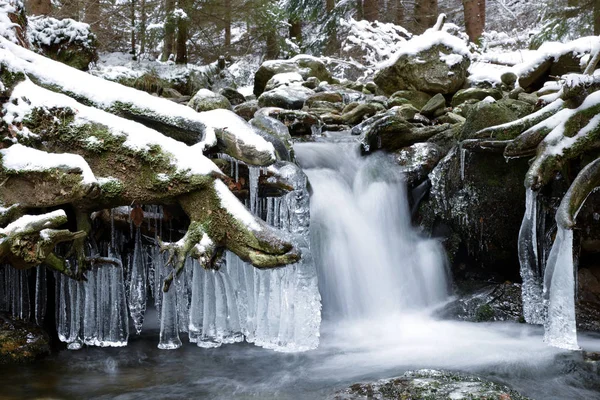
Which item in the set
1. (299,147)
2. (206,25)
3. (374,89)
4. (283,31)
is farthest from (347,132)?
(283,31)

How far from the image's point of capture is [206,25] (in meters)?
13.9

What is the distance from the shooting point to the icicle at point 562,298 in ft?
17.6

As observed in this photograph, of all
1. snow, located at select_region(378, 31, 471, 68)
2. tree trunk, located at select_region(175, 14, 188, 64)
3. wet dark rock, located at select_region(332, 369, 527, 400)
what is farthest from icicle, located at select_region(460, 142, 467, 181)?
tree trunk, located at select_region(175, 14, 188, 64)

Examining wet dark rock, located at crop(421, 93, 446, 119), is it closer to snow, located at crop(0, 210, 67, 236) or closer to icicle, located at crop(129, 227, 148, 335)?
icicle, located at crop(129, 227, 148, 335)

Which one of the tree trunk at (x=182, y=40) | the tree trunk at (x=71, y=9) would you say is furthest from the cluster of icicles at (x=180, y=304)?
the tree trunk at (x=71, y=9)

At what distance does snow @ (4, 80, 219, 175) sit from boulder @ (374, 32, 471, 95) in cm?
758

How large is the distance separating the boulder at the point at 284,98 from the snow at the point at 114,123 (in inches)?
228

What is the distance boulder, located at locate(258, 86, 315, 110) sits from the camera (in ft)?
34.3

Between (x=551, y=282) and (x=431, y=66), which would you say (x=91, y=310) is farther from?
→ (x=431, y=66)

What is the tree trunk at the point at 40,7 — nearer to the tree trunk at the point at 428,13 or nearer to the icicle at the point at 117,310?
the icicle at the point at 117,310

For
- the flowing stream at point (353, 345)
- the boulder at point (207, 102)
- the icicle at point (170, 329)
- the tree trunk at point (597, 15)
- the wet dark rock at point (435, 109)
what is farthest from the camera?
the wet dark rock at point (435, 109)

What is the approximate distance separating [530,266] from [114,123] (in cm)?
449

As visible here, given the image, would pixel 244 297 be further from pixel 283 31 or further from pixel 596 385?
pixel 283 31

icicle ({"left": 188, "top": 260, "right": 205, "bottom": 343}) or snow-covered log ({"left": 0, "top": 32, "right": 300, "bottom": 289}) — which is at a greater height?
snow-covered log ({"left": 0, "top": 32, "right": 300, "bottom": 289})
